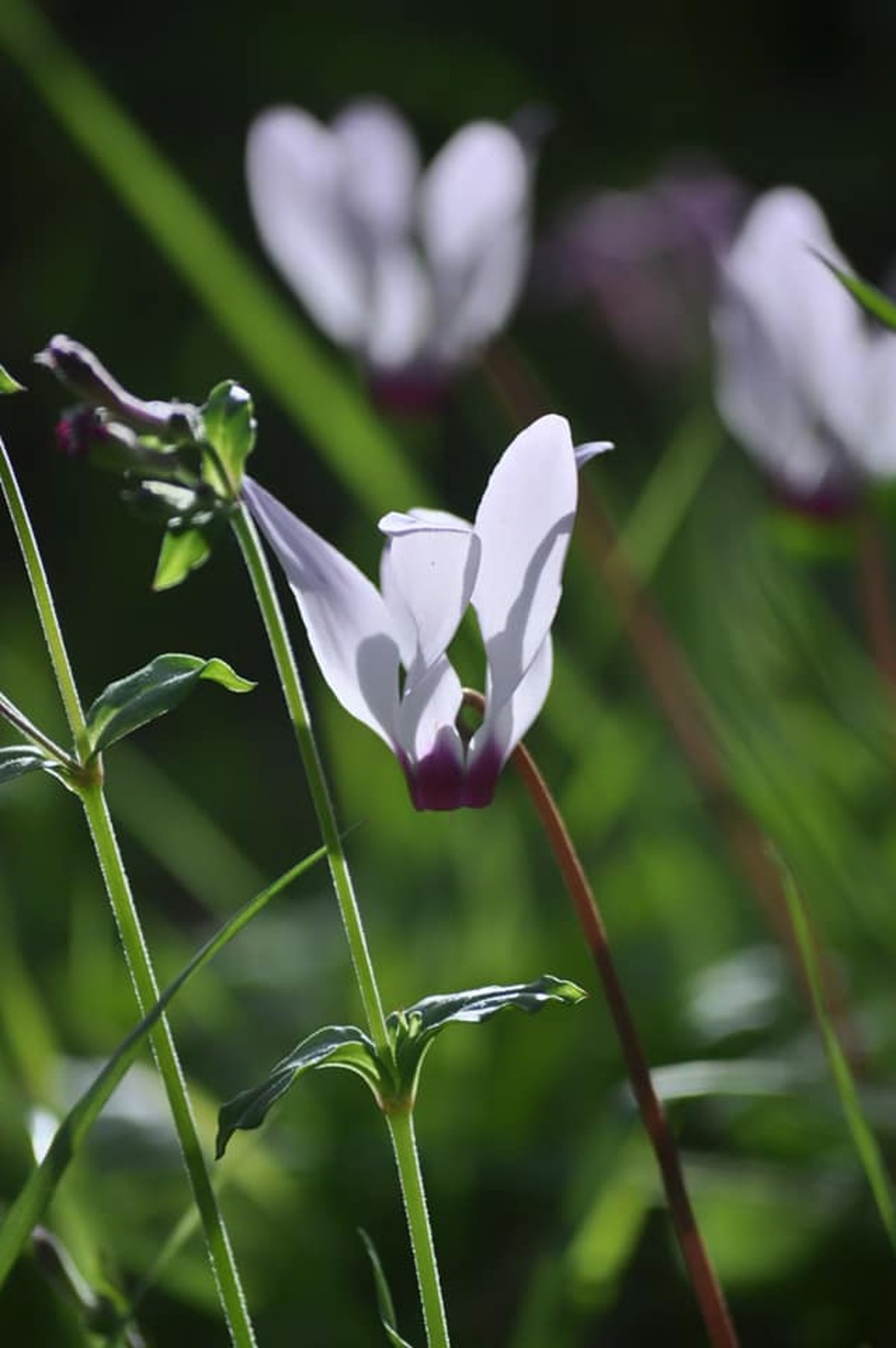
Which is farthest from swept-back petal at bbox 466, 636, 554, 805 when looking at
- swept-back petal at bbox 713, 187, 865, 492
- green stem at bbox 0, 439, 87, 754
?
swept-back petal at bbox 713, 187, 865, 492

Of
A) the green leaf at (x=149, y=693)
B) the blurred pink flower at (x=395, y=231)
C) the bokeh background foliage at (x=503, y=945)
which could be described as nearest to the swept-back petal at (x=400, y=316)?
the blurred pink flower at (x=395, y=231)

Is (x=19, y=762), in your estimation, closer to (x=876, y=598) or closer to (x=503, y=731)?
(x=503, y=731)

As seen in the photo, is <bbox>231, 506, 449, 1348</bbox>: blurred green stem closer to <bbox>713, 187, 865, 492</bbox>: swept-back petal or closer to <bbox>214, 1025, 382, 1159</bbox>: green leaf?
<bbox>214, 1025, 382, 1159</bbox>: green leaf

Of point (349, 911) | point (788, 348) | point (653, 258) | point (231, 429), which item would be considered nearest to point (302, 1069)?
point (349, 911)

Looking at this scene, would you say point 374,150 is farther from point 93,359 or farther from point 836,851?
point 93,359

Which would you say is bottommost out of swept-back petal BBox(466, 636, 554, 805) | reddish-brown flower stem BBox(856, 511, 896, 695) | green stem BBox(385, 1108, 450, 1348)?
reddish-brown flower stem BBox(856, 511, 896, 695)

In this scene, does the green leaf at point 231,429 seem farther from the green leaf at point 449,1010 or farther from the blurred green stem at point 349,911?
the green leaf at point 449,1010
